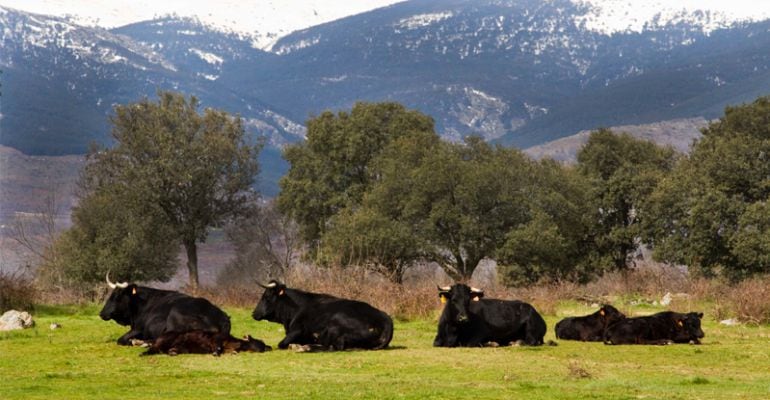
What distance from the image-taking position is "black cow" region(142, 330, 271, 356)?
2306 cm

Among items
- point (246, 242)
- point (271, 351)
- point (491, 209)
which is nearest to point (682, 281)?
point (491, 209)

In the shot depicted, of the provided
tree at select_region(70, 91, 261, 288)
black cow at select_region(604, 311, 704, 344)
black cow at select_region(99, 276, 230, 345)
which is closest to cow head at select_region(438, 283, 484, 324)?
black cow at select_region(604, 311, 704, 344)

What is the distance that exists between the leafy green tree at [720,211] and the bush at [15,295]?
126 feet

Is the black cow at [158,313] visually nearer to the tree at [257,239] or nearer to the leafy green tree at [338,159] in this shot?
the leafy green tree at [338,159]

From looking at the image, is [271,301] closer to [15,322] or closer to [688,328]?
[15,322]

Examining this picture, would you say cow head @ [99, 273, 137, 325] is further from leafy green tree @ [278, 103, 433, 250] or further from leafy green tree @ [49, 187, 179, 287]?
leafy green tree @ [278, 103, 433, 250]

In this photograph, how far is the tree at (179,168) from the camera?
92.7m

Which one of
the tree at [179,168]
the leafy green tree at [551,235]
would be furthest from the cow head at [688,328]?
the tree at [179,168]

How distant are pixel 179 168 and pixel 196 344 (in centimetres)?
7024

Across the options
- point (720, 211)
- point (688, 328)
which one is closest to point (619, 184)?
point (720, 211)

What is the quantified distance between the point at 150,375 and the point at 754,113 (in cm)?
6630

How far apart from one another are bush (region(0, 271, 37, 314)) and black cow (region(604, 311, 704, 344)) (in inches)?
751

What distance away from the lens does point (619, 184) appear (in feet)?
268

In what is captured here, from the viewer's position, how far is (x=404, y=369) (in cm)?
2081
